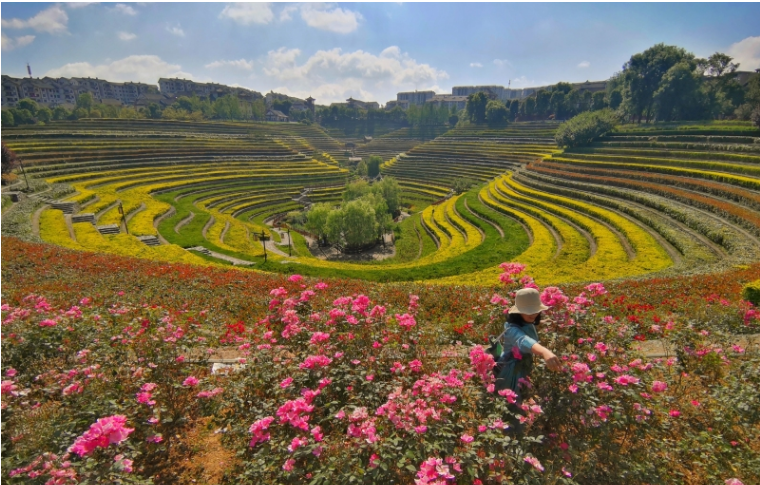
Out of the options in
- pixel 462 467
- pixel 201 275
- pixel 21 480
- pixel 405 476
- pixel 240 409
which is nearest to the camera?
pixel 21 480

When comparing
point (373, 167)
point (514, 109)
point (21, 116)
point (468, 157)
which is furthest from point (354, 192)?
point (21, 116)

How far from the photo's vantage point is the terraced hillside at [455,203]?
1828 centimetres

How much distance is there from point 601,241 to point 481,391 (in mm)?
19734

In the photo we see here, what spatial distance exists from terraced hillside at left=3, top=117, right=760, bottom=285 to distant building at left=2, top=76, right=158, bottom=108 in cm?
7532

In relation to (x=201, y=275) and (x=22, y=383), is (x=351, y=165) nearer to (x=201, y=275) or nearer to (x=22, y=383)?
(x=201, y=275)

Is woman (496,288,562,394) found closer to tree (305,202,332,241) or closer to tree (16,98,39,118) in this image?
tree (305,202,332,241)

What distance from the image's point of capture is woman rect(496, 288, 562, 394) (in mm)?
3967

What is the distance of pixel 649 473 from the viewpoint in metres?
3.54

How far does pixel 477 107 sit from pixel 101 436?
99.8 m

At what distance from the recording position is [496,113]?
286ft

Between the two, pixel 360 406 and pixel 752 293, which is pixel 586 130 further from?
pixel 360 406

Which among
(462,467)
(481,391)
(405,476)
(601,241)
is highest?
(481,391)

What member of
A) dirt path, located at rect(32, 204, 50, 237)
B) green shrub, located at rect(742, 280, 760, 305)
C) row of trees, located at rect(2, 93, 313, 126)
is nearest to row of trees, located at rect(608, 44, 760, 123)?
green shrub, located at rect(742, 280, 760, 305)

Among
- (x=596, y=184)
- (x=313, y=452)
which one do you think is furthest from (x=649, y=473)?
(x=596, y=184)
